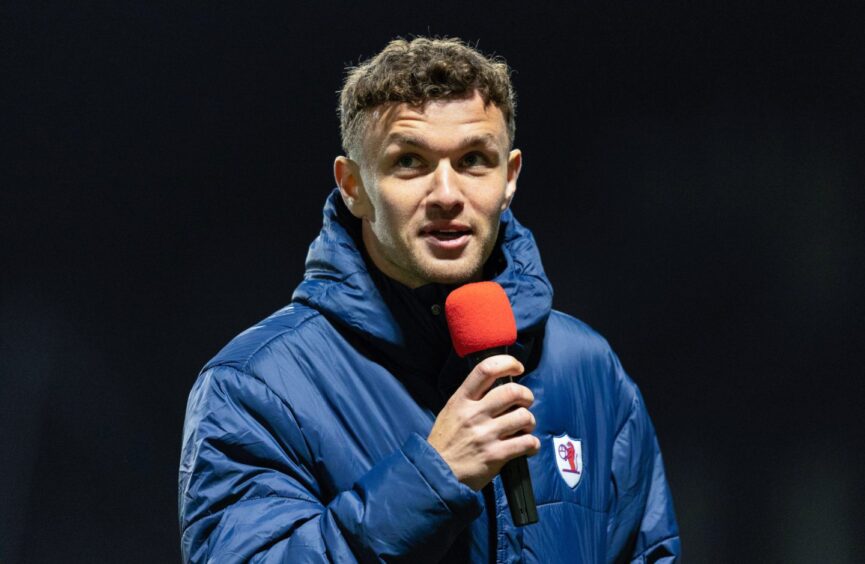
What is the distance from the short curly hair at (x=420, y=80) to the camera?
4.10 ft

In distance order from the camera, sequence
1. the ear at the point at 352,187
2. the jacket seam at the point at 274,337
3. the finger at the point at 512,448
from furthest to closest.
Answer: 1. the ear at the point at 352,187
2. the jacket seam at the point at 274,337
3. the finger at the point at 512,448

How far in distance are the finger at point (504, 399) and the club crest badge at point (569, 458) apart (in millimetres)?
242

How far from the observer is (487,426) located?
3.42ft

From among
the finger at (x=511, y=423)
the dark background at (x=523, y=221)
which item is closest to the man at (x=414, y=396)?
the finger at (x=511, y=423)

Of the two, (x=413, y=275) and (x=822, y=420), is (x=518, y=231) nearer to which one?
(x=413, y=275)

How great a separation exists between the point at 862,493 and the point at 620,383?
1.17 metres

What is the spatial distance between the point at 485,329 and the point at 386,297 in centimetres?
19

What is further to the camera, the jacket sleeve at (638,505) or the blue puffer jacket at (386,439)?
the jacket sleeve at (638,505)

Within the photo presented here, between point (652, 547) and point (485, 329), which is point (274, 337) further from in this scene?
point (652, 547)

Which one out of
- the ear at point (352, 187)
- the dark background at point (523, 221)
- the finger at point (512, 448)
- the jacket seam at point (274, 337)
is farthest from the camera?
the dark background at point (523, 221)

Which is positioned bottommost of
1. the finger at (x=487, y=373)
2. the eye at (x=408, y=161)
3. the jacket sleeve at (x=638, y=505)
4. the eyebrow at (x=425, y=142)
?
the jacket sleeve at (x=638, y=505)

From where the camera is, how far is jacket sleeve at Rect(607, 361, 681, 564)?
1337 millimetres

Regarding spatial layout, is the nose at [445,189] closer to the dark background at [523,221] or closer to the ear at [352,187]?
the ear at [352,187]

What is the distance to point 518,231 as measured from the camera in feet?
4.55
